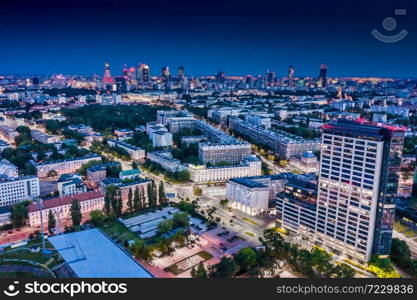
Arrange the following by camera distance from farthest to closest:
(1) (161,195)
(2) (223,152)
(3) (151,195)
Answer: (2) (223,152)
(1) (161,195)
(3) (151,195)

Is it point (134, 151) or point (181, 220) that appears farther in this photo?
point (134, 151)

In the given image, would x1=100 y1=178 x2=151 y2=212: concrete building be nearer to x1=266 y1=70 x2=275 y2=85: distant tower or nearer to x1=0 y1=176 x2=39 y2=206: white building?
x1=0 y1=176 x2=39 y2=206: white building

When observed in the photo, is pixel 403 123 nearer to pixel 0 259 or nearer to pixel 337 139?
pixel 337 139

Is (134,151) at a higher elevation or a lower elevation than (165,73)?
lower

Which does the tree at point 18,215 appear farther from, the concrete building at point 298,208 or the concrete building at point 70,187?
the concrete building at point 298,208

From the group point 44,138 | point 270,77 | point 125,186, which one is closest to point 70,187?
point 125,186

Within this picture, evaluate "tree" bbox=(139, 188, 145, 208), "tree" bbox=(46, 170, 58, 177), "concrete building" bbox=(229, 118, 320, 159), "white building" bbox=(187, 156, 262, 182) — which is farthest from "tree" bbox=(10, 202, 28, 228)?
"concrete building" bbox=(229, 118, 320, 159)

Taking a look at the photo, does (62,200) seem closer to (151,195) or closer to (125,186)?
(125,186)
